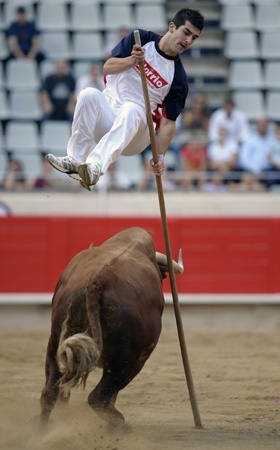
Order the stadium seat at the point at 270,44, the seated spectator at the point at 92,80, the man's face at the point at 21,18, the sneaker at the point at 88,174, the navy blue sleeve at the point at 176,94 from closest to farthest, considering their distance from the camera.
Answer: the sneaker at the point at 88,174 → the navy blue sleeve at the point at 176,94 → the seated spectator at the point at 92,80 → the man's face at the point at 21,18 → the stadium seat at the point at 270,44

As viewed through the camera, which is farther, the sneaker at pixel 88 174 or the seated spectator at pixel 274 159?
the seated spectator at pixel 274 159

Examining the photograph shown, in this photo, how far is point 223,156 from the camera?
1155 centimetres

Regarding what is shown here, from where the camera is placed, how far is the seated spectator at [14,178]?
11.5m

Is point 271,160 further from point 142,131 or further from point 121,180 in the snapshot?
point 142,131

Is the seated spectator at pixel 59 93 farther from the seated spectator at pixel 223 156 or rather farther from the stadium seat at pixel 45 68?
the seated spectator at pixel 223 156

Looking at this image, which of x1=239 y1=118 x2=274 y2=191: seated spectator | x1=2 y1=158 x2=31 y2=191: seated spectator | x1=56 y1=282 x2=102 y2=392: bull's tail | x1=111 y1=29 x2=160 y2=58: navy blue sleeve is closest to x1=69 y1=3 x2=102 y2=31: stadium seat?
x1=2 y1=158 x2=31 y2=191: seated spectator

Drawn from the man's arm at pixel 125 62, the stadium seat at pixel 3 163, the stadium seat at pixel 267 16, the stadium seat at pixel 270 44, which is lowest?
the stadium seat at pixel 3 163

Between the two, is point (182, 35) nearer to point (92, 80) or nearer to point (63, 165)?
point (63, 165)

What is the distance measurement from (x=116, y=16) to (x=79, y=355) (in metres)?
9.94

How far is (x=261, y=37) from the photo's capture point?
13961 mm

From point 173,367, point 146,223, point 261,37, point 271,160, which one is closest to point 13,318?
point 146,223

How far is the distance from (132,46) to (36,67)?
768 centimetres

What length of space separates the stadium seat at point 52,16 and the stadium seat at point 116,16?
59 centimetres

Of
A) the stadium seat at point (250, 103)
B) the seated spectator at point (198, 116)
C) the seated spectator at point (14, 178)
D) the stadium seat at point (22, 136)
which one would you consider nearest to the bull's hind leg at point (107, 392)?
the seated spectator at point (14, 178)
